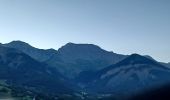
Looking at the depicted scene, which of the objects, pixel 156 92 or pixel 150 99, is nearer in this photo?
pixel 150 99

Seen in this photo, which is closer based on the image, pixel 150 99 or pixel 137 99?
pixel 150 99

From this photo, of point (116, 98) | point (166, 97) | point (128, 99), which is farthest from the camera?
point (116, 98)

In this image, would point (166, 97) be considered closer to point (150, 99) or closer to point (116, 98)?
point (150, 99)

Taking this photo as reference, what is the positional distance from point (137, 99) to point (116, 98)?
12.4 feet

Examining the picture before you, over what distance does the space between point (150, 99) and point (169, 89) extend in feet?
3.54

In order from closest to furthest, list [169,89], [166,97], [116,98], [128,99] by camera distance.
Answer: [166,97]
[169,89]
[128,99]
[116,98]

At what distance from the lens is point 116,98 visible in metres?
18.6

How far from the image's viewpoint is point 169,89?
563 inches

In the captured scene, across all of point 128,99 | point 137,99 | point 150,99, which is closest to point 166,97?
point 150,99

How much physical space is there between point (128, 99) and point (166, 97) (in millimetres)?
3040

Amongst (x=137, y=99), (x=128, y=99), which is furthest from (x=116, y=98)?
(x=137, y=99)

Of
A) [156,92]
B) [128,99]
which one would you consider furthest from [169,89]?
[128,99]

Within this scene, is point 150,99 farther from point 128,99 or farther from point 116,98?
point 116,98

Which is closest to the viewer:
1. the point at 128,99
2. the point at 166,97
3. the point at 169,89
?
the point at 166,97
